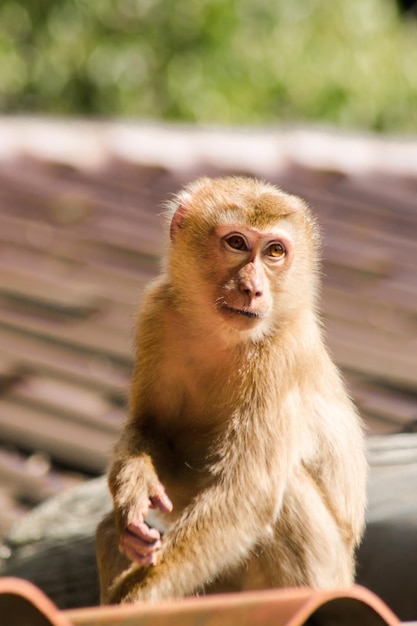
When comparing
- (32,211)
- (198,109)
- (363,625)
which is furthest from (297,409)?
(198,109)

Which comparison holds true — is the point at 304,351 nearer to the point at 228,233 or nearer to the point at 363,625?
the point at 228,233

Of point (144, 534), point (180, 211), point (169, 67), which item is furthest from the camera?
point (169, 67)

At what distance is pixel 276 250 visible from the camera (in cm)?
345

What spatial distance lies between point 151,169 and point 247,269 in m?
4.86

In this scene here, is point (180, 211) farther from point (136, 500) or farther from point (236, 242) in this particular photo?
point (136, 500)

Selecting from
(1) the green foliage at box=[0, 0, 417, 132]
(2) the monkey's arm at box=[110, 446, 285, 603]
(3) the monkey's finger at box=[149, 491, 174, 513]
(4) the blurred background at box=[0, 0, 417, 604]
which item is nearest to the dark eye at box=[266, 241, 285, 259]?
(2) the monkey's arm at box=[110, 446, 285, 603]

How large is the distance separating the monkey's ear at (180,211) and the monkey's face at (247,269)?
188 mm

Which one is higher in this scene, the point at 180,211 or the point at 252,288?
the point at 180,211

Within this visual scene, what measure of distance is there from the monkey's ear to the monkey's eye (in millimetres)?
235

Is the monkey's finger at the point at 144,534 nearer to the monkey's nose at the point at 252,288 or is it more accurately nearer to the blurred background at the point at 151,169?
the monkey's nose at the point at 252,288

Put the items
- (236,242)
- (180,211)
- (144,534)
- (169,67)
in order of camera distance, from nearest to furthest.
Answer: (144,534), (236,242), (180,211), (169,67)

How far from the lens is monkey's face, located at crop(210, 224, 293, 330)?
3.31 m

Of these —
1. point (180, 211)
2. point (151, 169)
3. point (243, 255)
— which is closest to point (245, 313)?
point (243, 255)

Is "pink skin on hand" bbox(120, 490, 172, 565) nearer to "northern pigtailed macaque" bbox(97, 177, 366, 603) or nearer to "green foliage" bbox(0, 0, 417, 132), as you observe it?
"northern pigtailed macaque" bbox(97, 177, 366, 603)
